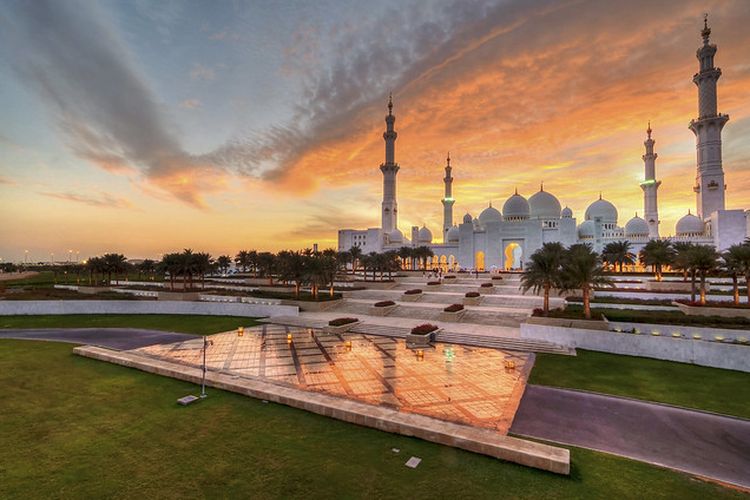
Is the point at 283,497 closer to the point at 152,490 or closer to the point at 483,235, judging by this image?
the point at 152,490

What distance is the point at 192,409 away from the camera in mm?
10289

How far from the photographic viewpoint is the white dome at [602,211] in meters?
69.2

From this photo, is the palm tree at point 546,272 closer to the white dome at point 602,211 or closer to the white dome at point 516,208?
the white dome at point 516,208

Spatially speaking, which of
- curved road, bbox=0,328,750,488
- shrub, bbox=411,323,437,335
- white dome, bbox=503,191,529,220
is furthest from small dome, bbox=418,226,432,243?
curved road, bbox=0,328,750,488

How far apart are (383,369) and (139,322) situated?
21.4 metres

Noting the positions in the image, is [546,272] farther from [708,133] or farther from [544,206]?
[708,133]

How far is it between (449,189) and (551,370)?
71.6m

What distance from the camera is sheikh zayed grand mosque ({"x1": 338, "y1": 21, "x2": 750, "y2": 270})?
166 feet

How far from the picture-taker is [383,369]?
14414mm

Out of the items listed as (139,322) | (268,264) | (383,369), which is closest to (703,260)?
(383,369)

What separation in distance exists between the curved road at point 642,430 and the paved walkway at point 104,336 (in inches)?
755

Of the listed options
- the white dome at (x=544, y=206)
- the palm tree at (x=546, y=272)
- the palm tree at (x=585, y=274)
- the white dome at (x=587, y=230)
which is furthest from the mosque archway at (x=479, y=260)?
the palm tree at (x=585, y=274)

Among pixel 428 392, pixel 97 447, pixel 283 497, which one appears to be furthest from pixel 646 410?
pixel 97 447

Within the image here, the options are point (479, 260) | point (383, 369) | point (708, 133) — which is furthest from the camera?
point (479, 260)
